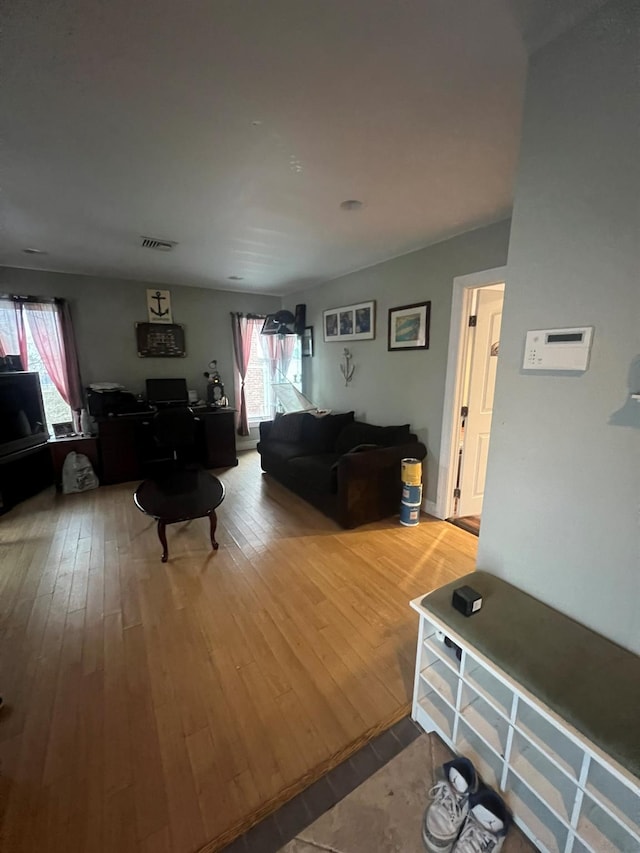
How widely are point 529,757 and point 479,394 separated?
2.45m

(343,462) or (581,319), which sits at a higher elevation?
(581,319)

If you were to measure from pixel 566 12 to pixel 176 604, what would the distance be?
10.0ft

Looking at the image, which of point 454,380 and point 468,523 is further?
point 468,523

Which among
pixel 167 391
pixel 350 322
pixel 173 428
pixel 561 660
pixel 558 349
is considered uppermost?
pixel 350 322

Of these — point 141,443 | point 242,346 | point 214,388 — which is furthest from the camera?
point 242,346

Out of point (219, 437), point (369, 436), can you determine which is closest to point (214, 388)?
point (219, 437)

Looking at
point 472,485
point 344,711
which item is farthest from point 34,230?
point 472,485

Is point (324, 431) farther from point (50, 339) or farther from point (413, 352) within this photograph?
point (50, 339)

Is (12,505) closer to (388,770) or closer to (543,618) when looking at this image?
(388,770)

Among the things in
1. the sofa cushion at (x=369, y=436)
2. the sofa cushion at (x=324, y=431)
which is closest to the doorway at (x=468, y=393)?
the sofa cushion at (x=369, y=436)

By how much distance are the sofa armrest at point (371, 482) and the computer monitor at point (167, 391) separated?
8.88 ft

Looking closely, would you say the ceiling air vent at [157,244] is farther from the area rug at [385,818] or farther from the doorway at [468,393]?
the area rug at [385,818]

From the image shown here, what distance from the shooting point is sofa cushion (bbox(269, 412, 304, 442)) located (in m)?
4.14

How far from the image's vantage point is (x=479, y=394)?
2924mm
